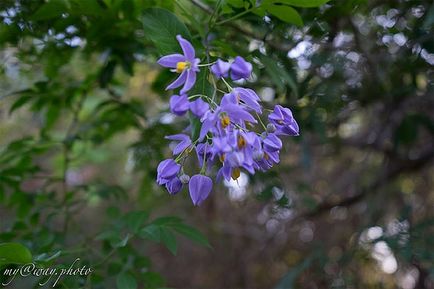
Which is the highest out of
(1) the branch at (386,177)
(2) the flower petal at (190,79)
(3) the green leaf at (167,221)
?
(2) the flower petal at (190,79)

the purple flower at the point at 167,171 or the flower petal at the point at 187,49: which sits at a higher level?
the flower petal at the point at 187,49

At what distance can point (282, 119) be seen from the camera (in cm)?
120

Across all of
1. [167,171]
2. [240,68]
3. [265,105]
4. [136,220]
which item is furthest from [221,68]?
[265,105]

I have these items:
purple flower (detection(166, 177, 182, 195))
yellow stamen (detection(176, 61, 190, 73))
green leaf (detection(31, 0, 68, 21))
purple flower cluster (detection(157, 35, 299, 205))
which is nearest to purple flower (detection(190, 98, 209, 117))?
purple flower cluster (detection(157, 35, 299, 205))

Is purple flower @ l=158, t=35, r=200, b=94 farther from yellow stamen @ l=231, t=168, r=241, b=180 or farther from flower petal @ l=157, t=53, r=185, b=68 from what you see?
yellow stamen @ l=231, t=168, r=241, b=180

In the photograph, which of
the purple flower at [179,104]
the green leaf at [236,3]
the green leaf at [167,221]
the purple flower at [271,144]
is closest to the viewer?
the purple flower at [179,104]

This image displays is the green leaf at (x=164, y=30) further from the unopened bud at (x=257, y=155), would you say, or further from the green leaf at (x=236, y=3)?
the unopened bud at (x=257, y=155)

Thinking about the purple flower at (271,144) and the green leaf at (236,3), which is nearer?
the purple flower at (271,144)

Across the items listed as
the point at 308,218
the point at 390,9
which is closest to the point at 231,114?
the point at 390,9

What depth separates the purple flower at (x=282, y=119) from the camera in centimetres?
120

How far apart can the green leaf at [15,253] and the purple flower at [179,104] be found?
0.51 metres

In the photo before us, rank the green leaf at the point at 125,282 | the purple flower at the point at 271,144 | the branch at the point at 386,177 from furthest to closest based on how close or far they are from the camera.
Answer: the branch at the point at 386,177
the green leaf at the point at 125,282
the purple flower at the point at 271,144

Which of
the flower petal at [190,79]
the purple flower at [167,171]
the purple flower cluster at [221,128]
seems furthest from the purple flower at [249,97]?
the purple flower at [167,171]

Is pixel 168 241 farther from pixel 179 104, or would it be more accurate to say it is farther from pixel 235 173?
pixel 179 104
